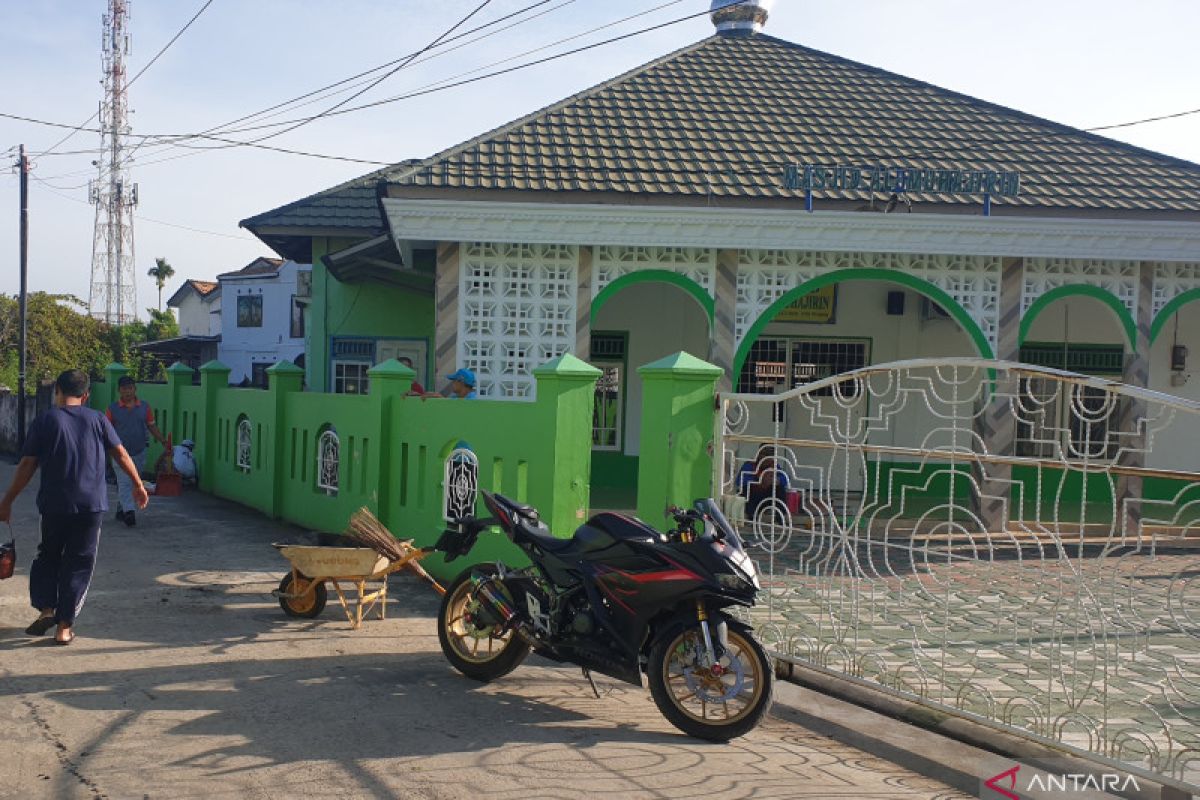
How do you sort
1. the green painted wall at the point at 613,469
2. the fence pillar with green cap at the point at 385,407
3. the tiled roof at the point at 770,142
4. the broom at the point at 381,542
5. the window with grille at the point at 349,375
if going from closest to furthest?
the broom at the point at 381,542, the fence pillar with green cap at the point at 385,407, the tiled roof at the point at 770,142, the green painted wall at the point at 613,469, the window with grille at the point at 349,375

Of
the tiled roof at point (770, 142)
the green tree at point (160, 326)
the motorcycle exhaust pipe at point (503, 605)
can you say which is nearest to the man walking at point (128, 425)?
the tiled roof at point (770, 142)

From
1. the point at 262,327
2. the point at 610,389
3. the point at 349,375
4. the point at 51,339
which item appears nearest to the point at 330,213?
the point at 349,375

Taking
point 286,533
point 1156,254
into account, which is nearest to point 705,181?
point 1156,254

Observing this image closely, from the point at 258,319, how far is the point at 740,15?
28.5 m

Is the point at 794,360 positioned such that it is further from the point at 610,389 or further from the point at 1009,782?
the point at 1009,782

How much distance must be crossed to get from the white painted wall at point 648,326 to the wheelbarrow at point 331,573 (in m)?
8.40

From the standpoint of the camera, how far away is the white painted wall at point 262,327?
128 feet

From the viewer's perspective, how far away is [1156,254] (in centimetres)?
1239

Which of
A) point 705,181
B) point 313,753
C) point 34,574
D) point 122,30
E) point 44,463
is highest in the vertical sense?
point 122,30

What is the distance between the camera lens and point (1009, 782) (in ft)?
15.4

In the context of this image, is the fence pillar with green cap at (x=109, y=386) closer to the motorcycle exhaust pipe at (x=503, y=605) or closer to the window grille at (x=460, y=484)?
the window grille at (x=460, y=484)

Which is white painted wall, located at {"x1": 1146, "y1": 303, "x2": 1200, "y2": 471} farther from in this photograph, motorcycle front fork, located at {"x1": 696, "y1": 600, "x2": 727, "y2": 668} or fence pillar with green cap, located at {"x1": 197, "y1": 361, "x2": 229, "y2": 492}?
fence pillar with green cap, located at {"x1": 197, "y1": 361, "x2": 229, "y2": 492}

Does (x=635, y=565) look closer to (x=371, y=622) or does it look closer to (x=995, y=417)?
(x=371, y=622)

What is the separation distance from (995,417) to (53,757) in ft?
34.8
